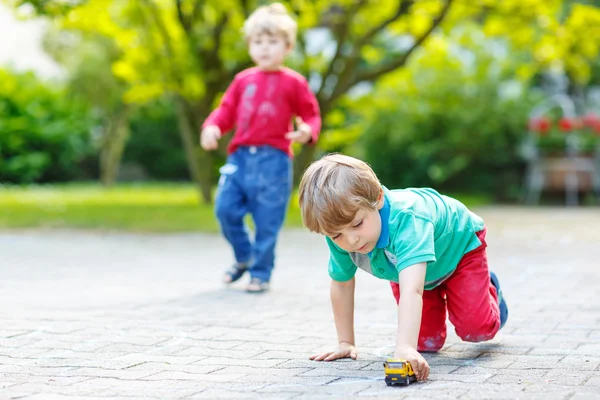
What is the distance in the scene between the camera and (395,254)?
279 centimetres

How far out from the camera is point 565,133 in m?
13.3

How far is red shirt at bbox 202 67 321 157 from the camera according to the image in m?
5.00

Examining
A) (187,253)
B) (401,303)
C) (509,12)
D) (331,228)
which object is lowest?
(187,253)

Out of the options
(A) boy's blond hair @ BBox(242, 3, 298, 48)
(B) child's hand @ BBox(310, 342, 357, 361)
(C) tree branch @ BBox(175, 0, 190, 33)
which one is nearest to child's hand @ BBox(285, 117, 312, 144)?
(A) boy's blond hair @ BBox(242, 3, 298, 48)

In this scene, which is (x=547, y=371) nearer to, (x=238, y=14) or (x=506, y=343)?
(x=506, y=343)

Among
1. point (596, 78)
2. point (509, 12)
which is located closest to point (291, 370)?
point (509, 12)

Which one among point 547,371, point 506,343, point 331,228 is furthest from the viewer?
point 506,343

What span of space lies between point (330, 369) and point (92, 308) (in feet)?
5.82

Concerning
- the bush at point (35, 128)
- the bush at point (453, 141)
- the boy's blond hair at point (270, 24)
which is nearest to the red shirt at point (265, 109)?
the boy's blond hair at point (270, 24)

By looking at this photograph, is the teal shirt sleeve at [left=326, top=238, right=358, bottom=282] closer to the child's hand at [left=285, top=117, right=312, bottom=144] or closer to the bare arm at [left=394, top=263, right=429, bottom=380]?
the bare arm at [left=394, top=263, right=429, bottom=380]

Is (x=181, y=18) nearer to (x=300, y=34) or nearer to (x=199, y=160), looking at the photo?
(x=300, y=34)

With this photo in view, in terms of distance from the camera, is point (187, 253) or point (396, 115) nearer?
point (187, 253)

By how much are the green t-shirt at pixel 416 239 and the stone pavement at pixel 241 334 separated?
32cm

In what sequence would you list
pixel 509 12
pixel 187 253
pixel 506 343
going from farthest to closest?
pixel 509 12
pixel 187 253
pixel 506 343
